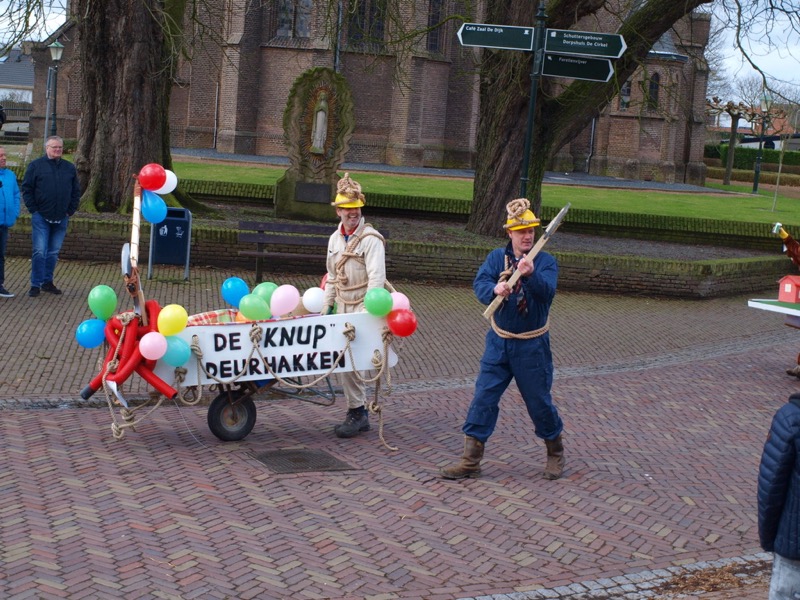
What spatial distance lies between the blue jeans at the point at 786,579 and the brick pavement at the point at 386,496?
147 cm

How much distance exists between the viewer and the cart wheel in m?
7.64

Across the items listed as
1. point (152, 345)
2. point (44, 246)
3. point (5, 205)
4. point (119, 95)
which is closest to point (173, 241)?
point (44, 246)

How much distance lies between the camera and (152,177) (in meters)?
7.38

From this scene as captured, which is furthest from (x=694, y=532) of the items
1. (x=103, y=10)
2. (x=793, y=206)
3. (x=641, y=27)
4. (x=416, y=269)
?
(x=793, y=206)

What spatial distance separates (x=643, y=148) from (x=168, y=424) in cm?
4391

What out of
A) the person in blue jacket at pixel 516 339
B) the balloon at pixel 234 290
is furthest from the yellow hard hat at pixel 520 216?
the balloon at pixel 234 290

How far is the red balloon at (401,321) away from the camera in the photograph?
7.71 metres

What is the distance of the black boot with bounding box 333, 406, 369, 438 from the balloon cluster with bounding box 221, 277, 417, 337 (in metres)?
0.76

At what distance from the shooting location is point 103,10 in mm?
16312

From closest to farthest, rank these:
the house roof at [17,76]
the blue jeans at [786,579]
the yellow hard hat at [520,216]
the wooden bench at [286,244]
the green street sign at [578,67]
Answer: the blue jeans at [786,579], the yellow hard hat at [520,216], the green street sign at [578,67], the wooden bench at [286,244], the house roof at [17,76]

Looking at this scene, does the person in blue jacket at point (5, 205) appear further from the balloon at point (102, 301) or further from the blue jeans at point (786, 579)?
the blue jeans at point (786, 579)

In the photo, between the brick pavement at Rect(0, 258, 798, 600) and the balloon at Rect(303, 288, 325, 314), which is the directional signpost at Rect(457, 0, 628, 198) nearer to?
the brick pavement at Rect(0, 258, 798, 600)

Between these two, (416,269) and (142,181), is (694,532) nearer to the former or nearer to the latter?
(142,181)

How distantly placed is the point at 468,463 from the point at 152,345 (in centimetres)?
231
